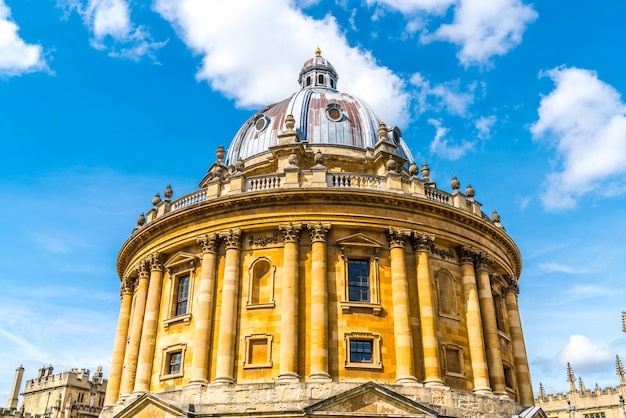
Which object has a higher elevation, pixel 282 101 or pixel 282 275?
pixel 282 101

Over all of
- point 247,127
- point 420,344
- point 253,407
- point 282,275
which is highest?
point 247,127

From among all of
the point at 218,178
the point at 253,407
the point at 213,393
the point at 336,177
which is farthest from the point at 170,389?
the point at 336,177

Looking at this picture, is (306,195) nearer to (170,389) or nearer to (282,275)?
(282,275)

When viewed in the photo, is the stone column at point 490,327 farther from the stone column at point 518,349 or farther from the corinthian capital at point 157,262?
the corinthian capital at point 157,262

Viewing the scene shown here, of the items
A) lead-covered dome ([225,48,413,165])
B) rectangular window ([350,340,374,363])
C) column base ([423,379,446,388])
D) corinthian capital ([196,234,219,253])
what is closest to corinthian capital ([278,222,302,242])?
corinthian capital ([196,234,219,253])

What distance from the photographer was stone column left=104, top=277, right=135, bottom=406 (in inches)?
1218

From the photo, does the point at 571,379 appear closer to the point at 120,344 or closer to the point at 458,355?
the point at 458,355

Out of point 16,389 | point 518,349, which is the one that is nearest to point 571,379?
point 518,349

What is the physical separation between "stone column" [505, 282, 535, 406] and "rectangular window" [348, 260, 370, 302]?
10724mm

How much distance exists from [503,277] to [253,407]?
17006 millimetres

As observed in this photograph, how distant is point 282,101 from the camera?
136 ft

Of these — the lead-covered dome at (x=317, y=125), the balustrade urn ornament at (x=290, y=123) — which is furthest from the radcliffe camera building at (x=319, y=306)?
the lead-covered dome at (x=317, y=125)

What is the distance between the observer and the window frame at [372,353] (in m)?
25.2

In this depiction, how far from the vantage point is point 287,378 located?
79.8 ft
